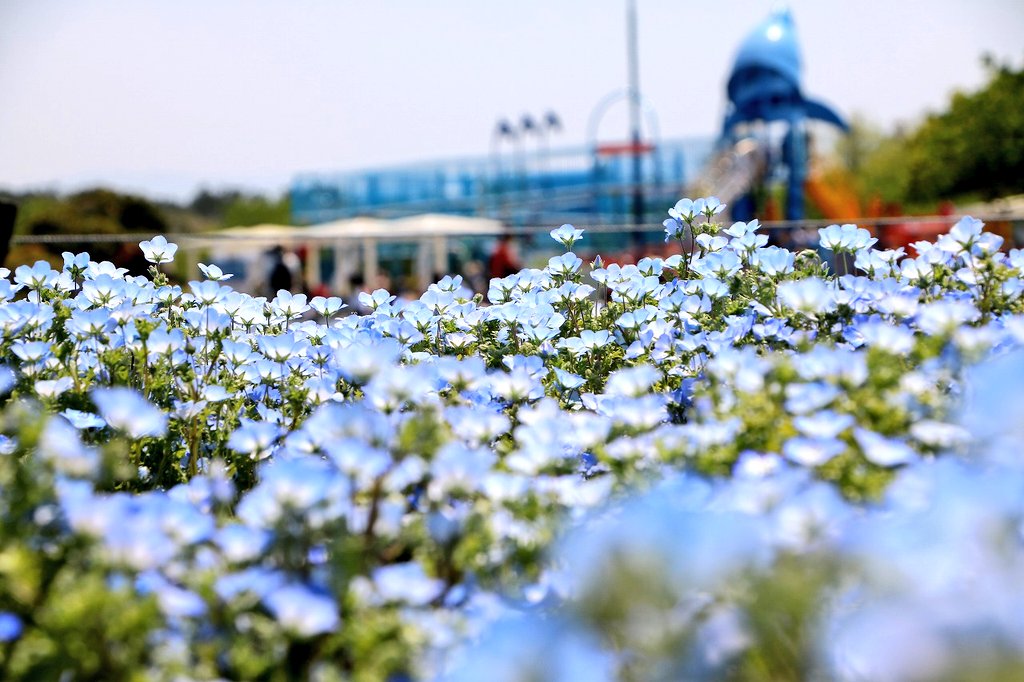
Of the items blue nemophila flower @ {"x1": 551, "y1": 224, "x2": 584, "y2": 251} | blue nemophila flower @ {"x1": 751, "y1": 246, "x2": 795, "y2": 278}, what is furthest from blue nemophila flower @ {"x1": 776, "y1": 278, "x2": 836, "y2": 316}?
blue nemophila flower @ {"x1": 551, "y1": 224, "x2": 584, "y2": 251}

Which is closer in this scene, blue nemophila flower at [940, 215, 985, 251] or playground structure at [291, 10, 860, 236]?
blue nemophila flower at [940, 215, 985, 251]

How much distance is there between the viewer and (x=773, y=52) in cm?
2398

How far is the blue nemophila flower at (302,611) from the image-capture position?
1.07 meters

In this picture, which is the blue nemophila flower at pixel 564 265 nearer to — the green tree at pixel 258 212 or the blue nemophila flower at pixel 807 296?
the blue nemophila flower at pixel 807 296

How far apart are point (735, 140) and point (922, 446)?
991 inches

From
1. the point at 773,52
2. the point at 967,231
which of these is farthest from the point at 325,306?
the point at 773,52

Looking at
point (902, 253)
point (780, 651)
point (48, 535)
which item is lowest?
point (780, 651)

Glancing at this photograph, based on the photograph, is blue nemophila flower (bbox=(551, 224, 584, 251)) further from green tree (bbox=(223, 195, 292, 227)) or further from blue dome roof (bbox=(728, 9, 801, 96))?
green tree (bbox=(223, 195, 292, 227))

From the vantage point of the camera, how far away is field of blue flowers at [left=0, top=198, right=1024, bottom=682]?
98 cm

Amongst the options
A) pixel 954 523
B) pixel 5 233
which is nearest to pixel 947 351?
pixel 954 523

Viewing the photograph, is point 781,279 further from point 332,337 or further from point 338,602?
point 338,602

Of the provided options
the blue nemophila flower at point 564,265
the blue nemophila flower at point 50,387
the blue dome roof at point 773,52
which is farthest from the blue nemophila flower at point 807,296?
the blue dome roof at point 773,52

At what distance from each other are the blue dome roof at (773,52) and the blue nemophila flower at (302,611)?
24.5m

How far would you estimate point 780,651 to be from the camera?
3.47ft
